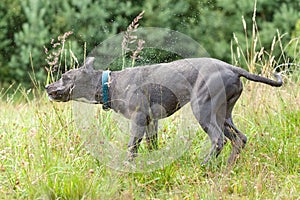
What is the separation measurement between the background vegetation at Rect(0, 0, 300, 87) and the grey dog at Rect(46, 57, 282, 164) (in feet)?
20.7

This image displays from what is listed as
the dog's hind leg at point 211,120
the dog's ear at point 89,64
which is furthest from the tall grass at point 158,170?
the dog's ear at point 89,64

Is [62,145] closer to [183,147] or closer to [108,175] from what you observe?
[108,175]

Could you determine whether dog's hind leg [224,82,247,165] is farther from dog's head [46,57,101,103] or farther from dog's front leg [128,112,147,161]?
dog's head [46,57,101,103]

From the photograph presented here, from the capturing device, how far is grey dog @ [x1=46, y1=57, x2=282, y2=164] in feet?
14.7

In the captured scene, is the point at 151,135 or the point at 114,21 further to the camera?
the point at 114,21

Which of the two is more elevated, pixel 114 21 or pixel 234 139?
pixel 234 139

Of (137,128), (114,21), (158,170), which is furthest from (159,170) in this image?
(114,21)

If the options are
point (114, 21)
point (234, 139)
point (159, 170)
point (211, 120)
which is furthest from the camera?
point (114, 21)

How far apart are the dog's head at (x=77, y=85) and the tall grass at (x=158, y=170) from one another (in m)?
0.26

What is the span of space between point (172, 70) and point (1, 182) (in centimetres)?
167

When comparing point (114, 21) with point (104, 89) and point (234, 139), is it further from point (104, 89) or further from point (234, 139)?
point (234, 139)

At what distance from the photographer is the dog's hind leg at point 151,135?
15.6 ft

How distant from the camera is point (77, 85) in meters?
4.79

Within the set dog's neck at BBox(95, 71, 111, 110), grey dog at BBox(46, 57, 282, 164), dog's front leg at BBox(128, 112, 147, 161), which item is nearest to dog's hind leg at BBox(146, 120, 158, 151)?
grey dog at BBox(46, 57, 282, 164)
